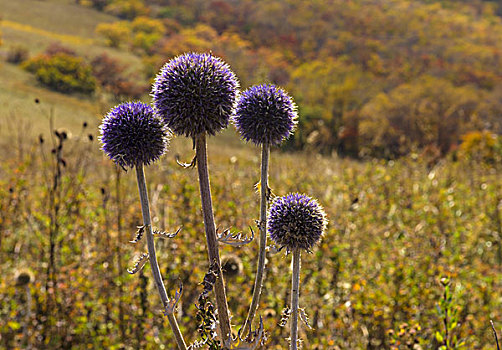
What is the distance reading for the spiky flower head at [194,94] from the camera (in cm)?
222

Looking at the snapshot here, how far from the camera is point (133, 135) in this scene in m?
2.36

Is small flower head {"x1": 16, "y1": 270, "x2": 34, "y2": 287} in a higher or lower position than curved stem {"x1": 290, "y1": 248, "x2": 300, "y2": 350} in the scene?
lower

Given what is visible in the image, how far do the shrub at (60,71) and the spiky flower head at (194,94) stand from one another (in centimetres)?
2034

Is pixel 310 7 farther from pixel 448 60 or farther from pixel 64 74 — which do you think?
pixel 64 74

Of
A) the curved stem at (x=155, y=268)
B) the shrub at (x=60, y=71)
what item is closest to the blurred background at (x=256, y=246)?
the curved stem at (x=155, y=268)

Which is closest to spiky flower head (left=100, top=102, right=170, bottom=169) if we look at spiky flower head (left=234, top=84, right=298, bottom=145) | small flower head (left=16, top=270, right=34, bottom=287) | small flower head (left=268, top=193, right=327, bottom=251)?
spiky flower head (left=234, top=84, right=298, bottom=145)

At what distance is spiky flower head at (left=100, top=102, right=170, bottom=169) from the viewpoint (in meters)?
2.34

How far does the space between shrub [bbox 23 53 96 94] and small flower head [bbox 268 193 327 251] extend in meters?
20.4

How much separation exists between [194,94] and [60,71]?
30.5 m

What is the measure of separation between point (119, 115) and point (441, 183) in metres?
7.38

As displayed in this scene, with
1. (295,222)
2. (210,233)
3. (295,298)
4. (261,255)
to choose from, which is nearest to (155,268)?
(210,233)

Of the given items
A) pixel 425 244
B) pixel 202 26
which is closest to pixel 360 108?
pixel 202 26

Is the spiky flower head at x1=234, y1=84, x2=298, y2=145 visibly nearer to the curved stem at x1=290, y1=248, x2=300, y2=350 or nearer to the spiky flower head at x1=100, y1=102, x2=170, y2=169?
the spiky flower head at x1=100, y1=102, x2=170, y2=169

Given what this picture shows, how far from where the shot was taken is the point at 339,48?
53.6 metres
